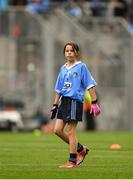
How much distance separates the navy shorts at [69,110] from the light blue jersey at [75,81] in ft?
0.27

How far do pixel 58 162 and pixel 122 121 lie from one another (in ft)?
66.1

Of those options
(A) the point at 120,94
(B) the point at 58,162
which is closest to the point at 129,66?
(A) the point at 120,94

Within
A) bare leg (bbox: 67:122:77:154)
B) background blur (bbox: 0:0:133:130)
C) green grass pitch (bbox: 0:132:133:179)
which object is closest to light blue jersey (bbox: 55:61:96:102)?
bare leg (bbox: 67:122:77:154)

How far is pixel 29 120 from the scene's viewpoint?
3403 cm

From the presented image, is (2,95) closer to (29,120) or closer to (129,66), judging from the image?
(29,120)

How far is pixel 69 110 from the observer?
582 inches

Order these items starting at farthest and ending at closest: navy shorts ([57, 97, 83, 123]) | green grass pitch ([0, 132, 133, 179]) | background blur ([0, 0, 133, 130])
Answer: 1. background blur ([0, 0, 133, 130])
2. navy shorts ([57, 97, 83, 123])
3. green grass pitch ([0, 132, 133, 179])

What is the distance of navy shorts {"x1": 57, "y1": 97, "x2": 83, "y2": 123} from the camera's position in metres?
14.7

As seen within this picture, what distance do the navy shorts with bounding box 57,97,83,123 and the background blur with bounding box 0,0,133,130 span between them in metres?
19.2

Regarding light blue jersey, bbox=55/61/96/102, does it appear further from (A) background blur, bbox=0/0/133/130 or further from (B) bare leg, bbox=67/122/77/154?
(A) background blur, bbox=0/0/133/130

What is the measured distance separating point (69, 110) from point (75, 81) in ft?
1.51

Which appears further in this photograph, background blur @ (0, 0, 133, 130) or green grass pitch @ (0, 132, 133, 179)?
background blur @ (0, 0, 133, 130)

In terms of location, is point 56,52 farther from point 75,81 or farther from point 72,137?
point 72,137

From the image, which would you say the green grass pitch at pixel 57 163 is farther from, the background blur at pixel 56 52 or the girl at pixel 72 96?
the background blur at pixel 56 52
